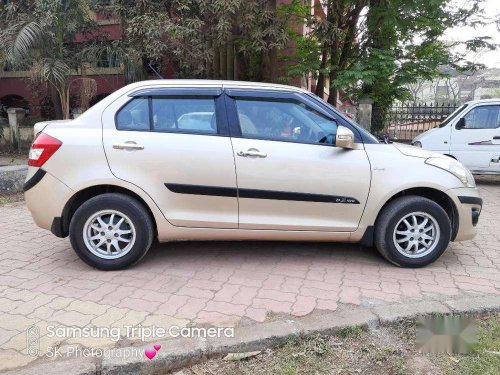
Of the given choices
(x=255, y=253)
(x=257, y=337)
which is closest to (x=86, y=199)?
(x=255, y=253)

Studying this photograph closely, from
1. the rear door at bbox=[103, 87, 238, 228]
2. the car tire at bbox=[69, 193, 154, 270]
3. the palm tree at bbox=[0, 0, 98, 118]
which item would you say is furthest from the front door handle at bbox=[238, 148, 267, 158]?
the palm tree at bbox=[0, 0, 98, 118]

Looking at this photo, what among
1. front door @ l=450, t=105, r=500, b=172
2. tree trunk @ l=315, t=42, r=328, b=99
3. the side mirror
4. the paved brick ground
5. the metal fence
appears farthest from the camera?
the metal fence

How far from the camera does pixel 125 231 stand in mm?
3744

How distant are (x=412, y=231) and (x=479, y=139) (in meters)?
5.47

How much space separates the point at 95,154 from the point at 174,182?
73 cm

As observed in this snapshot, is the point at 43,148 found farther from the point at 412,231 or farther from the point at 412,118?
the point at 412,118

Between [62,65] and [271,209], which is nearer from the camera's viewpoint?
[271,209]

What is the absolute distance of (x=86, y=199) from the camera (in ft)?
12.6

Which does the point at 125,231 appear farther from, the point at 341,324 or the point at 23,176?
the point at 23,176

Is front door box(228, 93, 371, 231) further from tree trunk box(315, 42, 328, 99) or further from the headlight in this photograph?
tree trunk box(315, 42, 328, 99)

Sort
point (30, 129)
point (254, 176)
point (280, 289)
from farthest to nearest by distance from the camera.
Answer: point (30, 129) → point (254, 176) → point (280, 289)

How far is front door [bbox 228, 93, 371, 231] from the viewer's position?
369 cm

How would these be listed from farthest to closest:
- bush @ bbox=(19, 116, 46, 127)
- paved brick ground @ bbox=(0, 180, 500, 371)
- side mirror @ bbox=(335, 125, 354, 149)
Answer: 1. bush @ bbox=(19, 116, 46, 127)
2. side mirror @ bbox=(335, 125, 354, 149)
3. paved brick ground @ bbox=(0, 180, 500, 371)

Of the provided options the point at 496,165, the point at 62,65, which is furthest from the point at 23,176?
the point at 496,165
